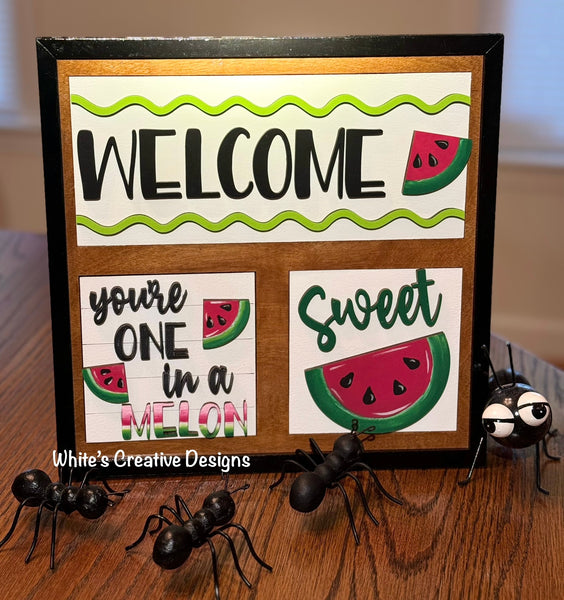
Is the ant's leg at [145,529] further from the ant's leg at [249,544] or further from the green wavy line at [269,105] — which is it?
the green wavy line at [269,105]

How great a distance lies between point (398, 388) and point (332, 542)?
0.22 metres

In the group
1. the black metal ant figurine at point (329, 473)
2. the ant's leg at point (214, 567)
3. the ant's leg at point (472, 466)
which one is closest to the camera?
the ant's leg at point (214, 567)

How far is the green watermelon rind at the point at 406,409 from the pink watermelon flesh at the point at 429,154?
20 cm

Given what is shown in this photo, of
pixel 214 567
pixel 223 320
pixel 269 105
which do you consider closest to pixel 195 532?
pixel 214 567

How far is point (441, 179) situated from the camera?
0.98 metres

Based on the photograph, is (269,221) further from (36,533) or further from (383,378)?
(36,533)

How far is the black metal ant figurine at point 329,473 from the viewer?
90 centimetres

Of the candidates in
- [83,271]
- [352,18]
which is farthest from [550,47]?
[83,271]

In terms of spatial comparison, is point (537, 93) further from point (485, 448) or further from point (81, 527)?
point (81, 527)

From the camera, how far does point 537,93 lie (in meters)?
3.21

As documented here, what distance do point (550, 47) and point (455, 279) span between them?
247 centimetres

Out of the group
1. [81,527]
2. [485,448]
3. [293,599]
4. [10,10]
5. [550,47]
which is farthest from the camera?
[10,10]

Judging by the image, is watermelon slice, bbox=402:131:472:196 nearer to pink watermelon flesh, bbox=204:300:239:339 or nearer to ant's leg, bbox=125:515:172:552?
pink watermelon flesh, bbox=204:300:239:339

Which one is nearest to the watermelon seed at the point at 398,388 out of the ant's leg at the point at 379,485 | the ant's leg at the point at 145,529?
the ant's leg at the point at 379,485
